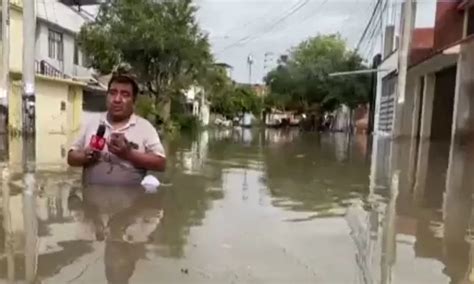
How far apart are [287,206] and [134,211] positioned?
1886 millimetres

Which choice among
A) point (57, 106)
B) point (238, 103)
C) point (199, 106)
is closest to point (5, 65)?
point (57, 106)

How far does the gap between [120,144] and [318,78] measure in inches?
1958

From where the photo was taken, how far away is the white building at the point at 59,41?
31.5m

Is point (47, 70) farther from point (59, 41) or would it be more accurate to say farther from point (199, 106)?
point (199, 106)

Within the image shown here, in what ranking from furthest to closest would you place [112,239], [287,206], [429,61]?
1. [429,61]
2. [287,206]
3. [112,239]

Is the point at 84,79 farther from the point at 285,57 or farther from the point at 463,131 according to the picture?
the point at 285,57

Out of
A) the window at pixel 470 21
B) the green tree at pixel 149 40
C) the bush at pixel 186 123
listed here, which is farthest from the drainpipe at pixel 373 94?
the window at pixel 470 21

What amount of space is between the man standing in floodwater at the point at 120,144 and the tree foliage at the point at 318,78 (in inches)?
1741

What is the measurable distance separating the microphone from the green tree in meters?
24.3

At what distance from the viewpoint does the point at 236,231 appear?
5.75 m

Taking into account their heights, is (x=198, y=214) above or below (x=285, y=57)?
below

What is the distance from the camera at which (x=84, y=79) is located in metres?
36.1

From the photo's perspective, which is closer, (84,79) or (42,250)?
(42,250)

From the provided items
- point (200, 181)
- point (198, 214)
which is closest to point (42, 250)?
point (198, 214)
